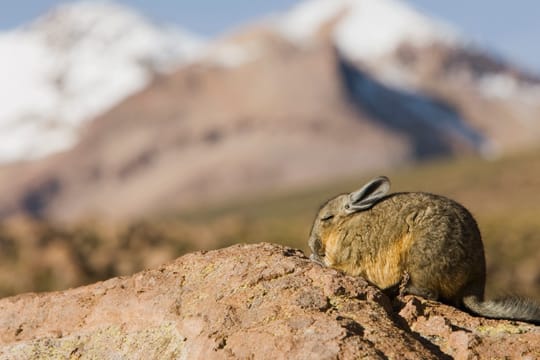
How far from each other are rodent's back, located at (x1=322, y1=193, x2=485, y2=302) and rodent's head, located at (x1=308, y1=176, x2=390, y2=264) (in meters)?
0.10

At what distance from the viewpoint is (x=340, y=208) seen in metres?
8.08

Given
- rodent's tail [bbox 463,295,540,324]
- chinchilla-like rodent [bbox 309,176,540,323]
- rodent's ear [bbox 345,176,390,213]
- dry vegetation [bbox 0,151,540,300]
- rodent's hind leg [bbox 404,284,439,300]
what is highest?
rodent's ear [bbox 345,176,390,213]

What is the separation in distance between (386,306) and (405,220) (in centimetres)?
121

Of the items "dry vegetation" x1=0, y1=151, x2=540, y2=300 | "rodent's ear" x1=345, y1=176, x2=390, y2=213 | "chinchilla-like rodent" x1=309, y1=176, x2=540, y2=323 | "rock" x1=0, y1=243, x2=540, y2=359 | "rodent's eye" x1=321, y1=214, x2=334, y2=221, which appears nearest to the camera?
"rock" x1=0, y1=243, x2=540, y2=359

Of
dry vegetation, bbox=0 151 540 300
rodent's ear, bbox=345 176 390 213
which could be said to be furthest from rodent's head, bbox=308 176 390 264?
dry vegetation, bbox=0 151 540 300

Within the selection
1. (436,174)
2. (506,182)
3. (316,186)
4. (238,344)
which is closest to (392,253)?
(238,344)

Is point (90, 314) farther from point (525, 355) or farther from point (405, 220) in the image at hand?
point (525, 355)

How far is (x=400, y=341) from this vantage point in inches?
224

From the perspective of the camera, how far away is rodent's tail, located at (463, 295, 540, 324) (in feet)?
22.3

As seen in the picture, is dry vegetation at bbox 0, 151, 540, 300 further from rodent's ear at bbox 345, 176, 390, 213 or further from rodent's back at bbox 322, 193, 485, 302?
rodent's back at bbox 322, 193, 485, 302

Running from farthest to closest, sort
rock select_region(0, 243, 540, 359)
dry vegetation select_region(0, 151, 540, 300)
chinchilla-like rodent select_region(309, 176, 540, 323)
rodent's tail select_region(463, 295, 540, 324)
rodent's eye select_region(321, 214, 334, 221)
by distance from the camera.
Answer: dry vegetation select_region(0, 151, 540, 300) < rodent's eye select_region(321, 214, 334, 221) < chinchilla-like rodent select_region(309, 176, 540, 323) < rodent's tail select_region(463, 295, 540, 324) < rock select_region(0, 243, 540, 359)

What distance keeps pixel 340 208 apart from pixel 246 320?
2284mm

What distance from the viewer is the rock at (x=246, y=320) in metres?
5.71

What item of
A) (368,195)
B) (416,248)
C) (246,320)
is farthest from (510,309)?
(246,320)
